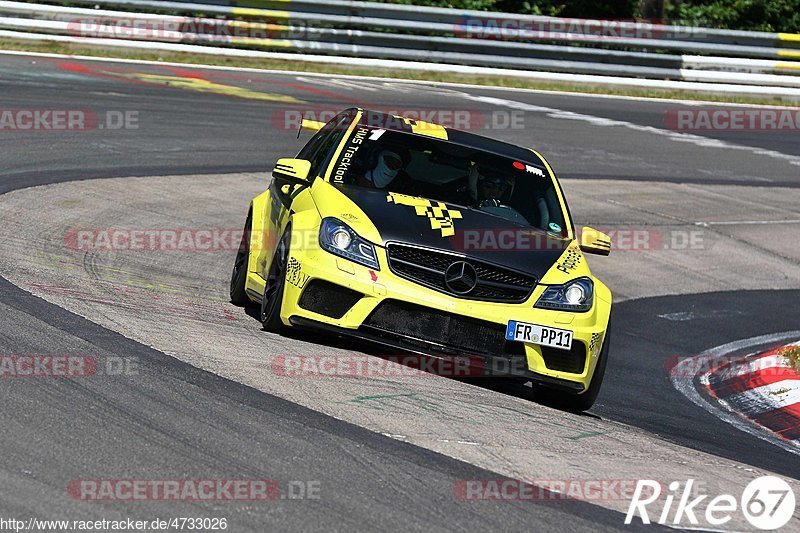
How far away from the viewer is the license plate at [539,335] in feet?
24.1

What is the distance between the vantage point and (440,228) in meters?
7.73

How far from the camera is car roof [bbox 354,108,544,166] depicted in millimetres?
8938

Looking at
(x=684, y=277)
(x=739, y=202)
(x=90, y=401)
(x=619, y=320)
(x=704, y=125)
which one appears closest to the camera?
(x=90, y=401)

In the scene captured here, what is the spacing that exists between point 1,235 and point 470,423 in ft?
16.3

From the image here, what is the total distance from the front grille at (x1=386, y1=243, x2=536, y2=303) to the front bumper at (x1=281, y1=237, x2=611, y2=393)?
0.05m

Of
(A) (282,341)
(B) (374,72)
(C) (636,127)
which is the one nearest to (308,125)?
(A) (282,341)

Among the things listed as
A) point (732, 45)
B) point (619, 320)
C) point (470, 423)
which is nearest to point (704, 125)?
point (732, 45)

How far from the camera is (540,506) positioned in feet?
16.6

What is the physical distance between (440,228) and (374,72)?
633 inches

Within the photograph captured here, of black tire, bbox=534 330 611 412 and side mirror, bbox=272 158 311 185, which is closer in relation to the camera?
black tire, bbox=534 330 611 412

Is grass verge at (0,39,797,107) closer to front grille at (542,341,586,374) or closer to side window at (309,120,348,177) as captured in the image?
side window at (309,120,348,177)

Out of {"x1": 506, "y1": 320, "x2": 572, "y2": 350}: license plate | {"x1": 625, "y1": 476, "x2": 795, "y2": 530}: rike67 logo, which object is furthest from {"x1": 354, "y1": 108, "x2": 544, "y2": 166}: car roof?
{"x1": 625, "y1": 476, "x2": 795, "y2": 530}: rike67 logo

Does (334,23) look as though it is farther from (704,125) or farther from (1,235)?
(1,235)

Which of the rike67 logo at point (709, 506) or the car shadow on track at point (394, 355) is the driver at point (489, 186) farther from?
the rike67 logo at point (709, 506)
